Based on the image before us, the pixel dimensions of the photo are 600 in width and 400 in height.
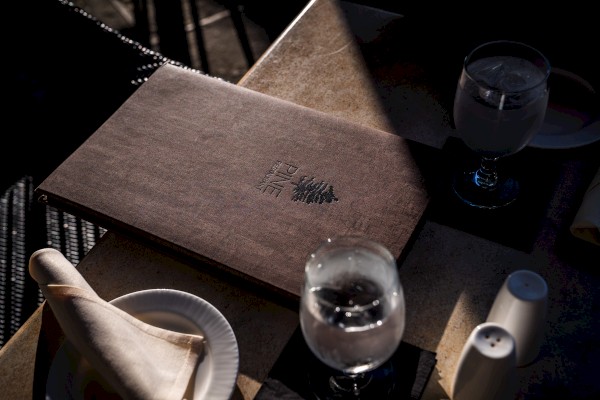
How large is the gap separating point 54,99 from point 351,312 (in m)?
1.07

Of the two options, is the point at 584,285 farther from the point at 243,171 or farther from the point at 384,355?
the point at 243,171

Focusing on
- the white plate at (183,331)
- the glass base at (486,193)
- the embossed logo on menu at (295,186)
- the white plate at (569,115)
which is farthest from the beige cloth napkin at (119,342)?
the white plate at (569,115)

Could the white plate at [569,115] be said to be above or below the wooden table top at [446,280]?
above

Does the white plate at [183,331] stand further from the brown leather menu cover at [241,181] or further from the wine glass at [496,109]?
the wine glass at [496,109]

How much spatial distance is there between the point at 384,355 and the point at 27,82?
45.6 inches

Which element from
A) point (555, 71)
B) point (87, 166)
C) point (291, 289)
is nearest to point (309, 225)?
point (291, 289)

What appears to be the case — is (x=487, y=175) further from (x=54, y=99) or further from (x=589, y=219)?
(x=54, y=99)

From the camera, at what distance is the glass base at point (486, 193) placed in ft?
2.84

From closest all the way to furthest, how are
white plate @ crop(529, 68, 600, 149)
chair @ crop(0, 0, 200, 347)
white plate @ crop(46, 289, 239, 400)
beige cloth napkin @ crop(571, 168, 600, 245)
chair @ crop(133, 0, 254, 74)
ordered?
white plate @ crop(46, 289, 239, 400), beige cloth napkin @ crop(571, 168, 600, 245), white plate @ crop(529, 68, 600, 149), chair @ crop(0, 0, 200, 347), chair @ crop(133, 0, 254, 74)

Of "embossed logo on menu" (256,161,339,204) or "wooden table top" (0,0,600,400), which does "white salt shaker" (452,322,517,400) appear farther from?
"embossed logo on menu" (256,161,339,204)

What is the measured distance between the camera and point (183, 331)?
0.73m

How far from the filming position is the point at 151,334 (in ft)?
2.33

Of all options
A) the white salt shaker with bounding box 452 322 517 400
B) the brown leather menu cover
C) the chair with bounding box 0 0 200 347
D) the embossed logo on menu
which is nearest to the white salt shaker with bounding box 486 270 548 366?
the white salt shaker with bounding box 452 322 517 400

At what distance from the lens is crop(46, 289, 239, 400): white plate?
2.22 feet
